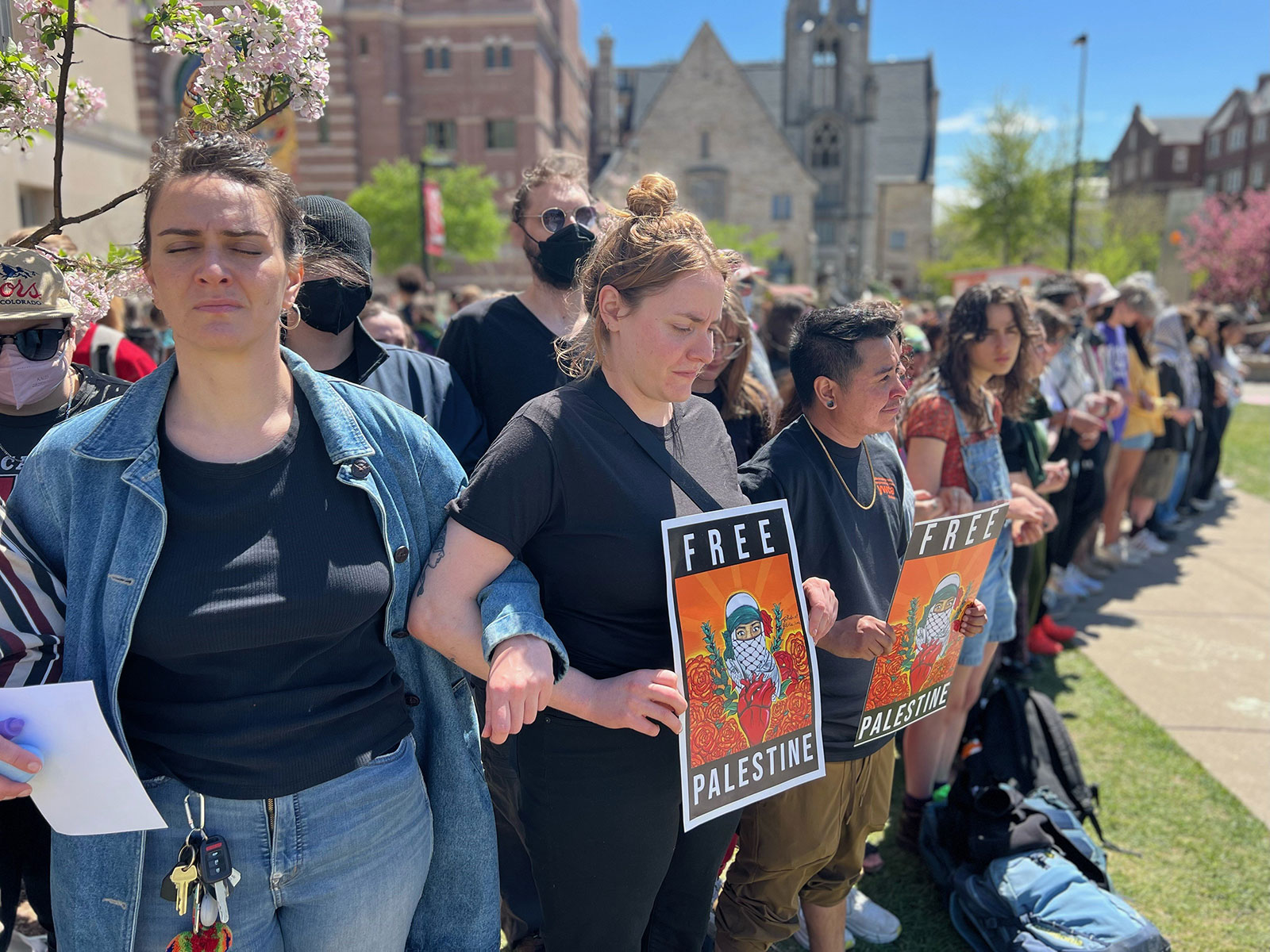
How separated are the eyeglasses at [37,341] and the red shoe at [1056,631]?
568cm

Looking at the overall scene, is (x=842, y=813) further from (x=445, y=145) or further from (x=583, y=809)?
(x=445, y=145)

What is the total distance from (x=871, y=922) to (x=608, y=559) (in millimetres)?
2111

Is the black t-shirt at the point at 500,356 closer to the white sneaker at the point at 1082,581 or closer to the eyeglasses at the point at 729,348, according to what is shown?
the eyeglasses at the point at 729,348

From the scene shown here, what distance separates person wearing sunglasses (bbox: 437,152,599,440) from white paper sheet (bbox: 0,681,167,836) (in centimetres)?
153

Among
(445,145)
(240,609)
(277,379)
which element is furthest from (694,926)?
(445,145)

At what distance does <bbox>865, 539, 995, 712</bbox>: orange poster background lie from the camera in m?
2.29

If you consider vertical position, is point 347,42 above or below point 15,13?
above

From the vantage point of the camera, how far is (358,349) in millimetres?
2459

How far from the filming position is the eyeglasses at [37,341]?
6.93 ft

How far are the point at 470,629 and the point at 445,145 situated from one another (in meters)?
48.6

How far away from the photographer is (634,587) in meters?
1.74

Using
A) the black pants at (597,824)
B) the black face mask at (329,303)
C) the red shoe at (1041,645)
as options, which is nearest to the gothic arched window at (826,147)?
the red shoe at (1041,645)

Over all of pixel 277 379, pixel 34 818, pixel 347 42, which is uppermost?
pixel 347 42

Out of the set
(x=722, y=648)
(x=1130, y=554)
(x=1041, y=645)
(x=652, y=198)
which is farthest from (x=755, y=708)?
(x=1130, y=554)
